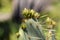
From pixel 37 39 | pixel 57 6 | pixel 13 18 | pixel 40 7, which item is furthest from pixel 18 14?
pixel 37 39

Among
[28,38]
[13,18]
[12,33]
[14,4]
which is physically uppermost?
[14,4]

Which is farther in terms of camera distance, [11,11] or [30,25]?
[11,11]

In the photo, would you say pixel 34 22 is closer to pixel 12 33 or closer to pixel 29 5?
pixel 12 33

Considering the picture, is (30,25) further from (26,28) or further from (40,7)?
(40,7)

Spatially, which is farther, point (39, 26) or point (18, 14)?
point (18, 14)

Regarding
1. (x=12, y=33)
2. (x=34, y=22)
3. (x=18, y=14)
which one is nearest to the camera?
(x=34, y=22)

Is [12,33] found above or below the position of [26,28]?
above

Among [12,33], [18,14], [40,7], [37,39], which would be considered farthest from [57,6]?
[37,39]

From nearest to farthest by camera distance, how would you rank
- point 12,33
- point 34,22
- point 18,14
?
point 34,22 → point 12,33 → point 18,14

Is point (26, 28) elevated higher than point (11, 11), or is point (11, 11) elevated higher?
point (11, 11)
